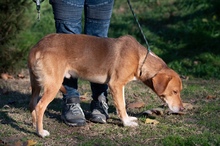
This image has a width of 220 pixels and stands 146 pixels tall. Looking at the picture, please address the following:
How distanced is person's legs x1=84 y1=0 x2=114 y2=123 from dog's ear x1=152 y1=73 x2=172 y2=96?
63cm

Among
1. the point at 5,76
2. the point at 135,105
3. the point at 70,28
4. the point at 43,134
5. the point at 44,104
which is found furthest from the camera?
the point at 5,76

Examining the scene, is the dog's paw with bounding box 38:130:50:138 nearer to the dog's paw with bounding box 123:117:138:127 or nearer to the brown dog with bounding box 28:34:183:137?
the brown dog with bounding box 28:34:183:137

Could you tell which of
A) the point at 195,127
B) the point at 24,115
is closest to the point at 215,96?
the point at 195,127

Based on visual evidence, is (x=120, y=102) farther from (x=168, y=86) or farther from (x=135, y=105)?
(x=135, y=105)

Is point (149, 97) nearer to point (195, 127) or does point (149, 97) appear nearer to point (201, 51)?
point (195, 127)

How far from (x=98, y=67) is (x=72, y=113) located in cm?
54

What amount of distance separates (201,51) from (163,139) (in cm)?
465

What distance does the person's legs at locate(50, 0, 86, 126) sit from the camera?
5.16 m

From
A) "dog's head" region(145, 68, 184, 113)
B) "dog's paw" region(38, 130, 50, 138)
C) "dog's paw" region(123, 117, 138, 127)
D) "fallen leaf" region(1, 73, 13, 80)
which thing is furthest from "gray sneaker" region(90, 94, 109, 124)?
"fallen leaf" region(1, 73, 13, 80)

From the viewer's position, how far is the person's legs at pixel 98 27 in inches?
210

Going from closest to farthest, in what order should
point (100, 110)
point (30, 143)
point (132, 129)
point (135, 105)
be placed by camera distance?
1. point (30, 143)
2. point (132, 129)
3. point (100, 110)
4. point (135, 105)

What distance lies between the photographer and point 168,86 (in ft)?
17.2

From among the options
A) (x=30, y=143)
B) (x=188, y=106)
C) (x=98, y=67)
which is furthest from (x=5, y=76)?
(x=30, y=143)

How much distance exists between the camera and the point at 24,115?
5.57 metres
